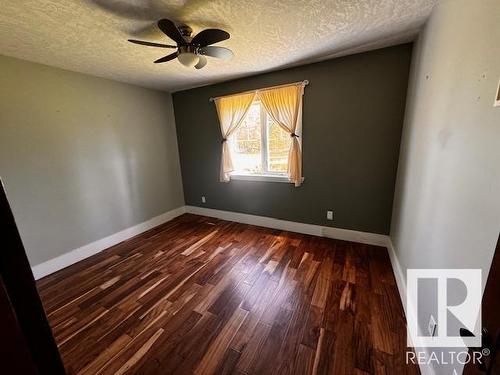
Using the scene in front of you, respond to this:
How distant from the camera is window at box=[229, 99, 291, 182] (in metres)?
3.10

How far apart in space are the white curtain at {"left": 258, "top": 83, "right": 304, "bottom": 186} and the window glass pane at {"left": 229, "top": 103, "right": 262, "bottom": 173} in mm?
308

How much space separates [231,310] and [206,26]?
2.40 metres

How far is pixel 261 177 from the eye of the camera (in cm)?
327

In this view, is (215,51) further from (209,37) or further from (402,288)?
(402,288)

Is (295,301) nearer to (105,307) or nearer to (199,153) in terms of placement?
(105,307)

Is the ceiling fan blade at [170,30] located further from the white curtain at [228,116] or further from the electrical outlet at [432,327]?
the electrical outlet at [432,327]

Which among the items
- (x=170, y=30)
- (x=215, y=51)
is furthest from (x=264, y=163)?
(x=170, y=30)

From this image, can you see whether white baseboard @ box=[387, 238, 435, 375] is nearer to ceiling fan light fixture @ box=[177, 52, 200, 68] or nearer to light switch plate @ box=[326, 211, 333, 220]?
light switch plate @ box=[326, 211, 333, 220]

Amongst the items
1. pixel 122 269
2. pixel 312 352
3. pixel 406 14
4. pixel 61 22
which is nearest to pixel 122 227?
pixel 122 269

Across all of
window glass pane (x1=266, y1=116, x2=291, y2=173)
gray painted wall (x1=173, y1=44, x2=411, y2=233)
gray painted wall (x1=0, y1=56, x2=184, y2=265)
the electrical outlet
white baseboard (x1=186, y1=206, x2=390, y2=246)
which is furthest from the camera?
window glass pane (x1=266, y1=116, x2=291, y2=173)

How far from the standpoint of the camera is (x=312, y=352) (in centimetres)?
139

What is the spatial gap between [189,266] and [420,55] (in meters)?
3.11

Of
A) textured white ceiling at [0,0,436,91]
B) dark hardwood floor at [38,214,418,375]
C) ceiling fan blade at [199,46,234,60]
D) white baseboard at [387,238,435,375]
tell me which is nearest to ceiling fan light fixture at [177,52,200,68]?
ceiling fan blade at [199,46,234,60]

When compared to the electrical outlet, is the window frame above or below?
above
